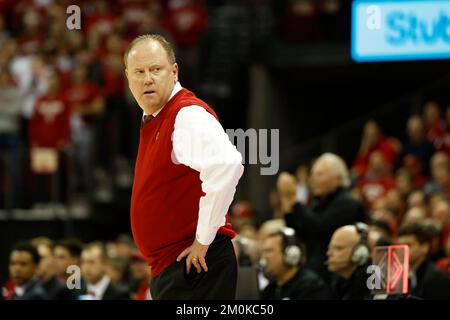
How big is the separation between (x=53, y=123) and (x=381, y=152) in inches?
168

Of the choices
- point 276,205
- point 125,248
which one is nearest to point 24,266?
point 125,248

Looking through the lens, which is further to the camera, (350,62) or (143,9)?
(143,9)

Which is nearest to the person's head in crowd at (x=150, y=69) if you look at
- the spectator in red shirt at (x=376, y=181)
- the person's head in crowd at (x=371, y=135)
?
the spectator in red shirt at (x=376, y=181)

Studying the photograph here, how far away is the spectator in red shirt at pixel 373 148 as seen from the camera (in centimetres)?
1373

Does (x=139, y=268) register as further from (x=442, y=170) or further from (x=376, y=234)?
Result: (x=442, y=170)

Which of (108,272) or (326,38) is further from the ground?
(326,38)

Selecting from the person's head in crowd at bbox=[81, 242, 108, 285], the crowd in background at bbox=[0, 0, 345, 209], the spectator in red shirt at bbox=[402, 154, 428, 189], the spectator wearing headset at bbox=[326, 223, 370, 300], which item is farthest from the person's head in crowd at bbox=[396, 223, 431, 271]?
the crowd in background at bbox=[0, 0, 345, 209]

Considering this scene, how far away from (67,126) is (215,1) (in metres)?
3.87

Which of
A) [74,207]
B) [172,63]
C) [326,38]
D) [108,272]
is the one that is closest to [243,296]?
[172,63]

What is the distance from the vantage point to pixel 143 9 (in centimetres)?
1680

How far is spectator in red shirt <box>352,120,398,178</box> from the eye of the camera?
1373cm

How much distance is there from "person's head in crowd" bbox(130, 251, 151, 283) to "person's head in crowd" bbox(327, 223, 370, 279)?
2870 mm

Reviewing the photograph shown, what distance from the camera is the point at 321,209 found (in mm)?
8133
